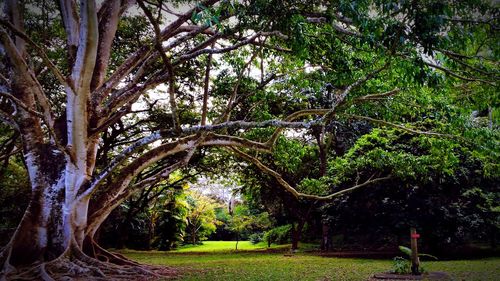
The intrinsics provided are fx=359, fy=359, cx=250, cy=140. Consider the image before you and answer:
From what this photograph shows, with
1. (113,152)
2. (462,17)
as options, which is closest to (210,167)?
(113,152)

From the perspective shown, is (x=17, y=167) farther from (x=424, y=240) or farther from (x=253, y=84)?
(x=424, y=240)

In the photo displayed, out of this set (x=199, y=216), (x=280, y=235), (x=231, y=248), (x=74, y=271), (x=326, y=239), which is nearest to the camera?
(x=74, y=271)

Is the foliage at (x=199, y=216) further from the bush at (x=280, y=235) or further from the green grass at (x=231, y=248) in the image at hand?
the bush at (x=280, y=235)

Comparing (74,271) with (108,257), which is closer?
(74,271)

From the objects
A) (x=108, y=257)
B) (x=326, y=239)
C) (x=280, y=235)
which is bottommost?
(x=280, y=235)

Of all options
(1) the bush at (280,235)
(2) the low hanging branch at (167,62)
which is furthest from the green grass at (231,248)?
(2) the low hanging branch at (167,62)

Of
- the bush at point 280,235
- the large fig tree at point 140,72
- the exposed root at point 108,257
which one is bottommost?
the bush at point 280,235

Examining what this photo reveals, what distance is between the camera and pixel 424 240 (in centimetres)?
1338

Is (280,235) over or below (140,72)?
below

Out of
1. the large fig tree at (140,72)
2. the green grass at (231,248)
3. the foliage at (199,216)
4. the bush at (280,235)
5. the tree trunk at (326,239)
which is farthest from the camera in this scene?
the foliage at (199,216)

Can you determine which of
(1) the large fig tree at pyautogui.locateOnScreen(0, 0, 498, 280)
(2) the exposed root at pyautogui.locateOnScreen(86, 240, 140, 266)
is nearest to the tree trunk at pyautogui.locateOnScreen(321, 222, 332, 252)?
(1) the large fig tree at pyautogui.locateOnScreen(0, 0, 498, 280)

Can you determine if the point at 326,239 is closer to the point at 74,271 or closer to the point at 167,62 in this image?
the point at 74,271

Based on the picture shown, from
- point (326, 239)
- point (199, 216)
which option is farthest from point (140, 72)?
point (199, 216)

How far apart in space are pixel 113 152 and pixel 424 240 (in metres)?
15.3
